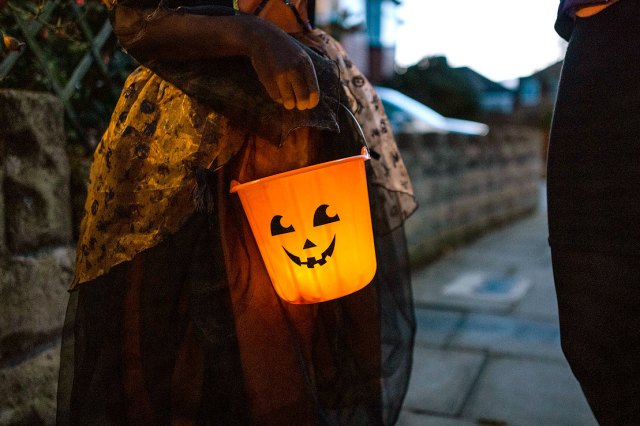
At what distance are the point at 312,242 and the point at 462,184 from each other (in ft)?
14.4

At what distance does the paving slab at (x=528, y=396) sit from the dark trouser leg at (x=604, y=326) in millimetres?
788

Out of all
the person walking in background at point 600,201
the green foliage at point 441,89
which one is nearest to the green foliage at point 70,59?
the person walking in background at point 600,201

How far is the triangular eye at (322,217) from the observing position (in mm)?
1106

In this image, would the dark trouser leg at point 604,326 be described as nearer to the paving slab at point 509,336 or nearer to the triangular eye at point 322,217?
the triangular eye at point 322,217

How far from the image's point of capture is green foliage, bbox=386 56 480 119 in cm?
1537

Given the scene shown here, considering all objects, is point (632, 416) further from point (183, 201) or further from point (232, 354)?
point (183, 201)

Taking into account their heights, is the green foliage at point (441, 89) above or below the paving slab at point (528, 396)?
above

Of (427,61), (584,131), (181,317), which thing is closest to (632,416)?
(584,131)

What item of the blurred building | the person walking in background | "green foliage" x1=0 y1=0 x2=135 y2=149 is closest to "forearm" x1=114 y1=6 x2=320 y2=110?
the person walking in background

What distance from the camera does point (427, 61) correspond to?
1648 centimetres

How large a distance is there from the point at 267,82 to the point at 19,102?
0.94 metres

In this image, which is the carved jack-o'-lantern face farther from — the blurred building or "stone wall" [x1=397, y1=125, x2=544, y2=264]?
the blurred building

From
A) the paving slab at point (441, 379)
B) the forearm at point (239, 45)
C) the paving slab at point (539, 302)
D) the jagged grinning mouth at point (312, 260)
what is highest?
the forearm at point (239, 45)

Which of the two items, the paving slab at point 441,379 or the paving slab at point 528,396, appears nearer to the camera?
the paving slab at point 528,396
